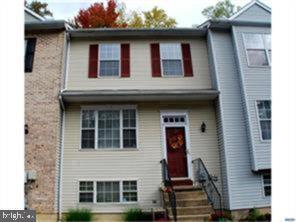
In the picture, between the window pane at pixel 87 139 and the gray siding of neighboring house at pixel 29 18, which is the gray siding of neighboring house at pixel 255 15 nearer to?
the window pane at pixel 87 139

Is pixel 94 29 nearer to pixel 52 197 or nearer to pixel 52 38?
pixel 52 38

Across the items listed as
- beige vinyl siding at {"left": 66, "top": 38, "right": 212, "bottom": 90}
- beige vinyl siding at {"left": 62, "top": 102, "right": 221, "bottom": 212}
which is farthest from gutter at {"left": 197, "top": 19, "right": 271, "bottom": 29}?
beige vinyl siding at {"left": 62, "top": 102, "right": 221, "bottom": 212}

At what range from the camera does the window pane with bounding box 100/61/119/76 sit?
7570 mm

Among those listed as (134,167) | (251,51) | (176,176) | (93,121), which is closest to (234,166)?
(176,176)

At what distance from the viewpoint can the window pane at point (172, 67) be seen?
7.64 meters

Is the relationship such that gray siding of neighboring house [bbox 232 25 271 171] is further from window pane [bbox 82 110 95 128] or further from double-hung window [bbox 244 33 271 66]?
window pane [bbox 82 110 95 128]

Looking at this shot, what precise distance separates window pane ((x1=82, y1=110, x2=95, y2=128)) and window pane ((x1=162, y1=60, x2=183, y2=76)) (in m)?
1.91

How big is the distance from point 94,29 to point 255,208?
519 cm

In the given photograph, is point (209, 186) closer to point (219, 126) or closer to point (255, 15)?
point (219, 126)

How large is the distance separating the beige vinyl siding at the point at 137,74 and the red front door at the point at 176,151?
1.01 m

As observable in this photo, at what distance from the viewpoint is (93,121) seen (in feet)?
23.8

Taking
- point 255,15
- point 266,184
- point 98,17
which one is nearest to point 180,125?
point 266,184
